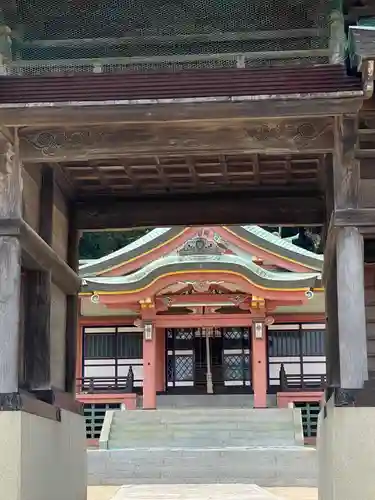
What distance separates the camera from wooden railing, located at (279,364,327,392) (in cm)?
2312

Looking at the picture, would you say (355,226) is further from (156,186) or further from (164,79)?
(156,186)

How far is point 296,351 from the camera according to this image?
80.8 feet

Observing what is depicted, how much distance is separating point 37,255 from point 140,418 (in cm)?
1348

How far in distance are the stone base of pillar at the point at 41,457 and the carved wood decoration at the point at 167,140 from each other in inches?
103

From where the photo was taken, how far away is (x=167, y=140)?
25.8 feet

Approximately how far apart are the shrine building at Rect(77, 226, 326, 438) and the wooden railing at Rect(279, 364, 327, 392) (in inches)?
1.6

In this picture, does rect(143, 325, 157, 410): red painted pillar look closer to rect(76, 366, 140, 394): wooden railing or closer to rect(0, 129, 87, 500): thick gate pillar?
rect(76, 366, 140, 394): wooden railing

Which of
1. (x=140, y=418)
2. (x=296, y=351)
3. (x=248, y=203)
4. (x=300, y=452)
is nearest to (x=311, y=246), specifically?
(x=296, y=351)

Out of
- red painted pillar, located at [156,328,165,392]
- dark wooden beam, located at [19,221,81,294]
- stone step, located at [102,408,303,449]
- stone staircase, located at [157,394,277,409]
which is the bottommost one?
stone step, located at [102,408,303,449]

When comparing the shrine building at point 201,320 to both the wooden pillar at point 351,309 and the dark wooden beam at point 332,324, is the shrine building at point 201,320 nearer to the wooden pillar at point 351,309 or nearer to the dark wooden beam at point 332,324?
the dark wooden beam at point 332,324

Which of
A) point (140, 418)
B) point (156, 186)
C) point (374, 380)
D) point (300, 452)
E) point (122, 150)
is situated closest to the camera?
point (374, 380)

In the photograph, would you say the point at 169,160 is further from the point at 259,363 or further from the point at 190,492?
the point at 259,363

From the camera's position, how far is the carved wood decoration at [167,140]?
7.82m

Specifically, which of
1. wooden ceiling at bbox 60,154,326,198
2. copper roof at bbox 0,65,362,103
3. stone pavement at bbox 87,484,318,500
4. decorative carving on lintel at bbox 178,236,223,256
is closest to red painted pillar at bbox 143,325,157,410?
decorative carving on lintel at bbox 178,236,223,256
